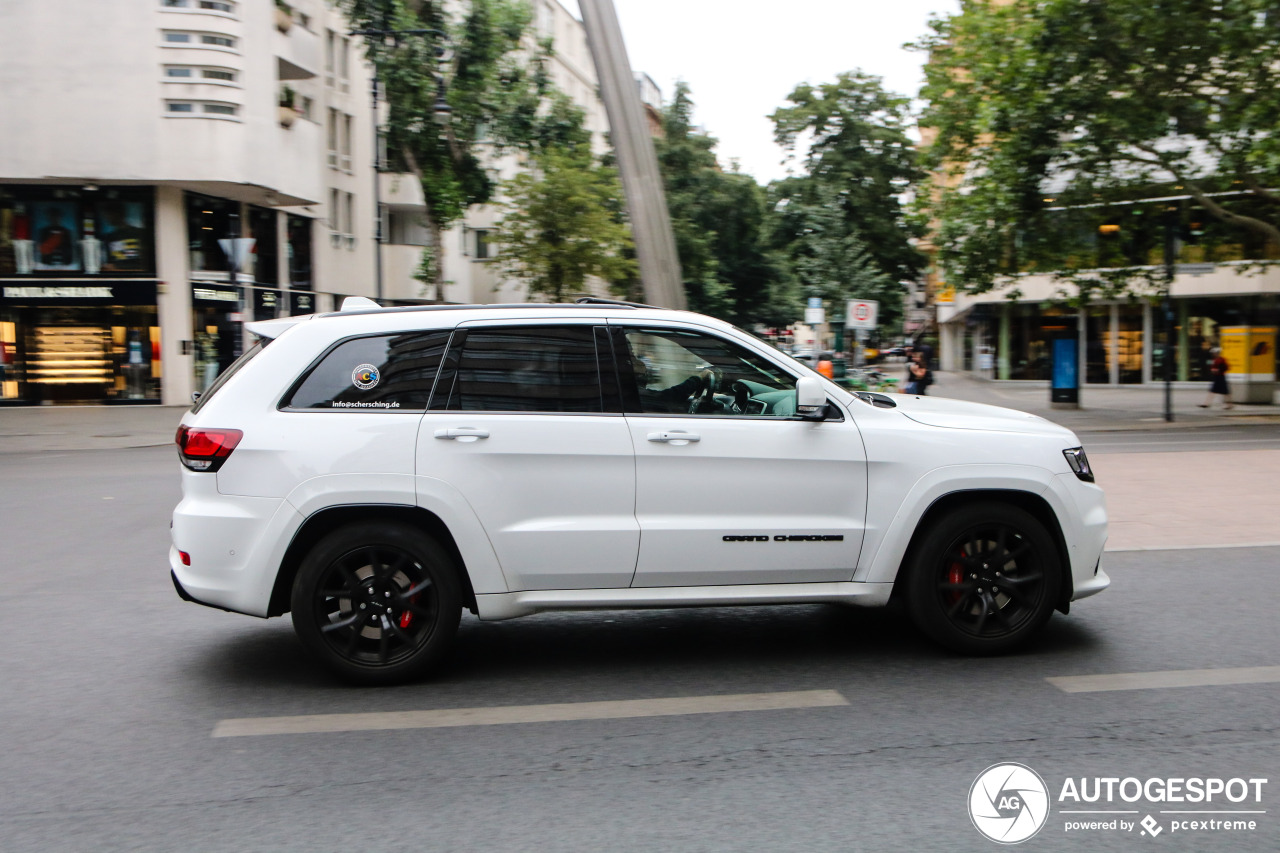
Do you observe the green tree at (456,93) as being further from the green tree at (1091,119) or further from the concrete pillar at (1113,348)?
the concrete pillar at (1113,348)

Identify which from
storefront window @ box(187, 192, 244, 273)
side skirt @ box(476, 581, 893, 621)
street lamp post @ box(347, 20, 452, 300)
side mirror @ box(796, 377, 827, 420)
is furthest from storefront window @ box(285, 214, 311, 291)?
side mirror @ box(796, 377, 827, 420)

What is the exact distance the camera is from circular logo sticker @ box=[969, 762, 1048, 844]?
3.62 metres

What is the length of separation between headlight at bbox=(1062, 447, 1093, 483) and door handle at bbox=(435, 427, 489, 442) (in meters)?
2.76

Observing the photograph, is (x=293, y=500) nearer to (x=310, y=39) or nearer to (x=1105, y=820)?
(x=1105, y=820)

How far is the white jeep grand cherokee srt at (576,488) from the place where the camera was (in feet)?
16.6

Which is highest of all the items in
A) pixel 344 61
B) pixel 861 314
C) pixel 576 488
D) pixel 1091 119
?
pixel 344 61

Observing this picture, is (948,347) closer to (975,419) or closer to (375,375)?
(975,419)

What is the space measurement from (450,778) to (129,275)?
30522 millimetres

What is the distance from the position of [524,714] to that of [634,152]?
7016 millimetres

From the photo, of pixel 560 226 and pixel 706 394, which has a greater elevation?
pixel 560 226

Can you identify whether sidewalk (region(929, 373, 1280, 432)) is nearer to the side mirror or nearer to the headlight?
the headlight

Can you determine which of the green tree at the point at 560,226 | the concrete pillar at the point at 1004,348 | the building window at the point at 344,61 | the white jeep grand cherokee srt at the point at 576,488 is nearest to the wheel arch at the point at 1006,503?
the white jeep grand cherokee srt at the point at 576,488

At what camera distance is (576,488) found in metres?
5.16

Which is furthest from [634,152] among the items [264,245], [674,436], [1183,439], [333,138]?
[333,138]
